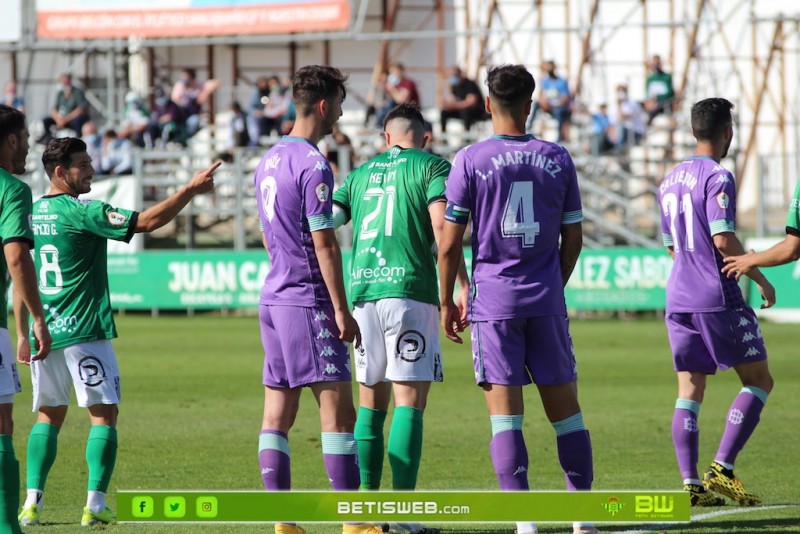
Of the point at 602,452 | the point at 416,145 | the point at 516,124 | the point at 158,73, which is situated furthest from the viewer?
the point at 158,73

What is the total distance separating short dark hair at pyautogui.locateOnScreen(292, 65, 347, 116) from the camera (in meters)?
6.63

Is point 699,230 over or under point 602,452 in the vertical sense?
over

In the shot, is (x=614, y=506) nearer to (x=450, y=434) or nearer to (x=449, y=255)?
(x=449, y=255)

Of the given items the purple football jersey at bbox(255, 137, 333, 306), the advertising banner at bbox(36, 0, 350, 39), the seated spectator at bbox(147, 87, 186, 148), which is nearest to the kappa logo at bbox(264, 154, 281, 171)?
the purple football jersey at bbox(255, 137, 333, 306)

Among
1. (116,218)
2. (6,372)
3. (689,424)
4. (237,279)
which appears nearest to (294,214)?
(116,218)

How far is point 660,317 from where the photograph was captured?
23000 mm

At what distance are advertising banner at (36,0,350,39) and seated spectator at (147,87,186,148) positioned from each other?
3.46 metres

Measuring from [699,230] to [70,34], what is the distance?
1078 inches

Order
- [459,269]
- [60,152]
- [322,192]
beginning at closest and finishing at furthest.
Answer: [322,192], [459,269], [60,152]

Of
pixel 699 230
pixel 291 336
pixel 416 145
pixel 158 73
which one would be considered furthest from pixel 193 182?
pixel 158 73

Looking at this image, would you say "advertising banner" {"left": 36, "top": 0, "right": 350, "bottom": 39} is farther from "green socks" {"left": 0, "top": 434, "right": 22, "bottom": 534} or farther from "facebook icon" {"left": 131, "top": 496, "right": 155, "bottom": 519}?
"facebook icon" {"left": 131, "top": 496, "right": 155, "bottom": 519}

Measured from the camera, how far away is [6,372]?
20.5ft

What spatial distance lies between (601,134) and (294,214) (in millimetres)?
22228

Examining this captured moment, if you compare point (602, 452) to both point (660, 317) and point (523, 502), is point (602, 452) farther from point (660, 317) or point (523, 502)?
point (660, 317)
